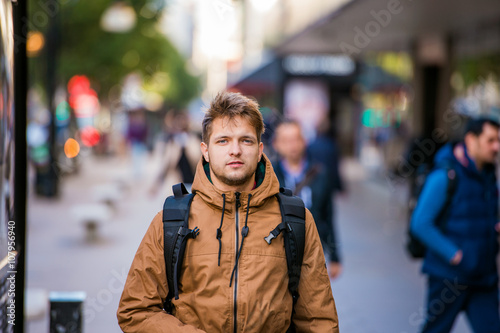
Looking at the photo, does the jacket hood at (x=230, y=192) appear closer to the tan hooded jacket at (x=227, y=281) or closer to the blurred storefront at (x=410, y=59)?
the tan hooded jacket at (x=227, y=281)

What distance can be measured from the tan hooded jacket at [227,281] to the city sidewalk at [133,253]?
3626 mm

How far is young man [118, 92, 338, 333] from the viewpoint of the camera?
259cm

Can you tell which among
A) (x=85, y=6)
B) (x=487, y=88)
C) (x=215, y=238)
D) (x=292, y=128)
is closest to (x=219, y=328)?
(x=215, y=238)

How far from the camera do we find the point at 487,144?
14.6 ft

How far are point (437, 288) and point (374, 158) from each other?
22890 millimetres

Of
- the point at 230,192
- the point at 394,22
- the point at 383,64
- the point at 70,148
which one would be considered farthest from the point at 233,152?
the point at 70,148

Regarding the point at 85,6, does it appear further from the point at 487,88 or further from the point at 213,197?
the point at 213,197

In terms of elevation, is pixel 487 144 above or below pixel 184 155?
below

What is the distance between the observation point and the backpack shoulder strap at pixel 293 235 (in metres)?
2.70

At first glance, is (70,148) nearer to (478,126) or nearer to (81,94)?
(81,94)

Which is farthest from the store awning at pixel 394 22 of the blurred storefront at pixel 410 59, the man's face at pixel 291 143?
the man's face at pixel 291 143

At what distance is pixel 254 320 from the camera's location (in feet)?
8.42

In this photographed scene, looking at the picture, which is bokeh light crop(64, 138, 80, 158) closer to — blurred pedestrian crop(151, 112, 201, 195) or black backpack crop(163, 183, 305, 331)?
blurred pedestrian crop(151, 112, 201, 195)

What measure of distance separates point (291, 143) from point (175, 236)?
285 cm
